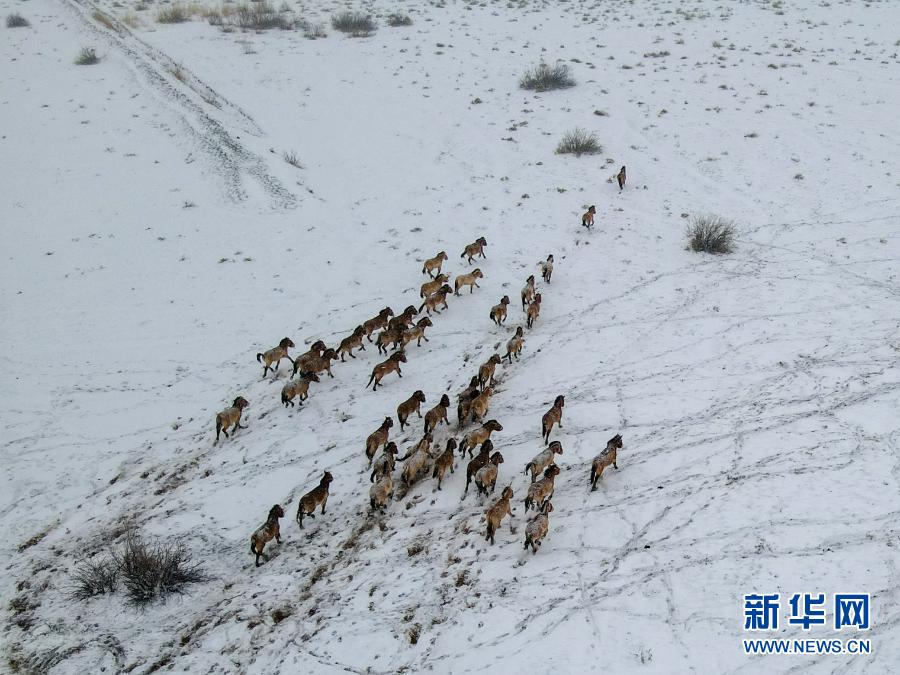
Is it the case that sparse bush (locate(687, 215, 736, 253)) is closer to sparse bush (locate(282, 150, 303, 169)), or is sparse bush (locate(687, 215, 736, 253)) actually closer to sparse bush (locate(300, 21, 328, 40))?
sparse bush (locate(282, 150, 303, 169))

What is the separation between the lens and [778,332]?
14.0m

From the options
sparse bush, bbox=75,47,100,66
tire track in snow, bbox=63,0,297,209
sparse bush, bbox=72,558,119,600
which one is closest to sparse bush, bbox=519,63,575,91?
tire track in snow, bbox=63,0,297,209

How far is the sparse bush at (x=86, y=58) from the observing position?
2956 cm

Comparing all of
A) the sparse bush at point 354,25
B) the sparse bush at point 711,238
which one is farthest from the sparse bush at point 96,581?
the sparse bush at point 354,25

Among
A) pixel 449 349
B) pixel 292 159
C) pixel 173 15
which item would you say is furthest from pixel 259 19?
pixel 449 349

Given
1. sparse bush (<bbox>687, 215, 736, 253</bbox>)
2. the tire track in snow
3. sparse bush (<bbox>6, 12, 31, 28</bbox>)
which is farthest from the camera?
sparse bush (<bbox>6, 12, 31, 28</bbox>)

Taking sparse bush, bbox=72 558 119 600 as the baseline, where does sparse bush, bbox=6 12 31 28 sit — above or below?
above

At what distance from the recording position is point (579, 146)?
79.2 ft

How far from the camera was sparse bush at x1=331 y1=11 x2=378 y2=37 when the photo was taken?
128ft

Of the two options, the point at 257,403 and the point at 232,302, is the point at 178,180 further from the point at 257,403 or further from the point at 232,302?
the point at 257,403

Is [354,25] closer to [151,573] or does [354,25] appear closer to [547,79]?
[547,79]

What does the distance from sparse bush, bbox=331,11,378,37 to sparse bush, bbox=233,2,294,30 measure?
3200 millimetres

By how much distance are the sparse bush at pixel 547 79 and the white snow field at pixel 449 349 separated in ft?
2.03

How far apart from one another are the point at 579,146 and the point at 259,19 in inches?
1063
